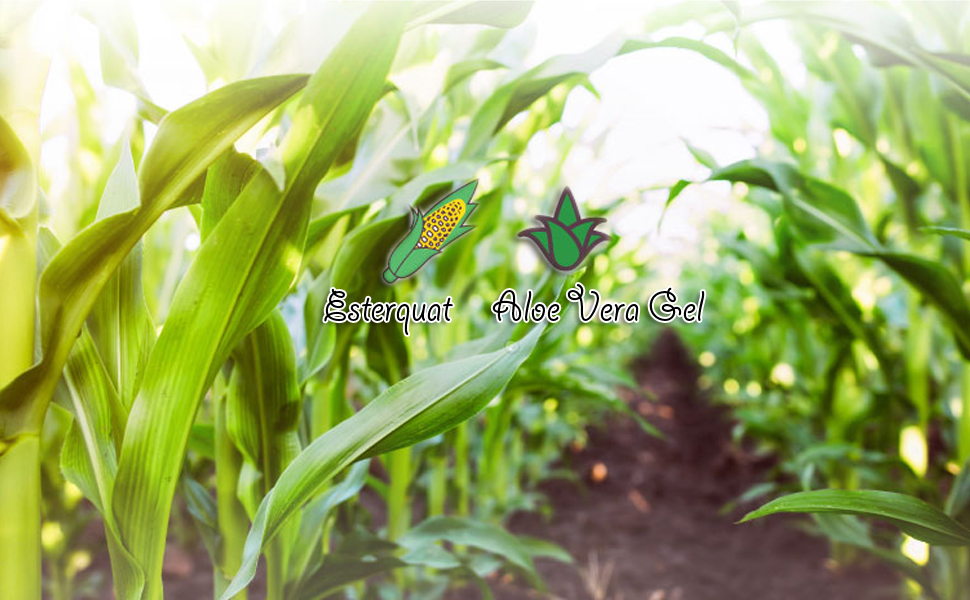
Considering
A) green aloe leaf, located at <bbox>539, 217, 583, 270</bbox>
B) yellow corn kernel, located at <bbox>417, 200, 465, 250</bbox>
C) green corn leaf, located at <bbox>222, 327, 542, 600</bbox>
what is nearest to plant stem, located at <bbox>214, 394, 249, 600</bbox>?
green corn leaf, located at <bbox>222, 327, 542, 600</bbox>

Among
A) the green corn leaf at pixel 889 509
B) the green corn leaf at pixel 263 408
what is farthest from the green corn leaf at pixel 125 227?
the green corn leaf at pixel 889 509

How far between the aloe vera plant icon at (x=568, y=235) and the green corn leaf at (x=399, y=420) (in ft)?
0.54

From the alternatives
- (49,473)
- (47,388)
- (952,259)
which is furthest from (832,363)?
(49,473)

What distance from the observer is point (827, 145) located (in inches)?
47.8

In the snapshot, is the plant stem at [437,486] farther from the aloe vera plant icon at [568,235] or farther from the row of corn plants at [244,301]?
the aloe vera plant icon at [568,235]

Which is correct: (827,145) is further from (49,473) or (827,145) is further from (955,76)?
(49,473)

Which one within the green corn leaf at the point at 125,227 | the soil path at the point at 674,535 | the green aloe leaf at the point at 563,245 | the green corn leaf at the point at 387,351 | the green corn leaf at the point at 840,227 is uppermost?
the green corn leaf at the point at 125,227

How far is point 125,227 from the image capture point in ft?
1.30

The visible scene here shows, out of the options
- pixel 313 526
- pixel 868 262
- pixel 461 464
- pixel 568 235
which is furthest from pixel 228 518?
pixel 868 262

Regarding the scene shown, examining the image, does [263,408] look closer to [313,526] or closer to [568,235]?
[313,526]

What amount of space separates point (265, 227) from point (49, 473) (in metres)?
0.76

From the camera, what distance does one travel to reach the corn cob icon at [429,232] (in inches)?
21.7

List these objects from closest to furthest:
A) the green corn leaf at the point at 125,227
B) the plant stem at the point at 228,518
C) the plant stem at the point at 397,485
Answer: the green corn leaf at the point at 125,227 < the plant stem at the point at 228,518 < the plant stem at the point at 397,485

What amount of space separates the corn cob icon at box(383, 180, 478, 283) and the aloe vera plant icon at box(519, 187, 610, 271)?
0.07 metres
